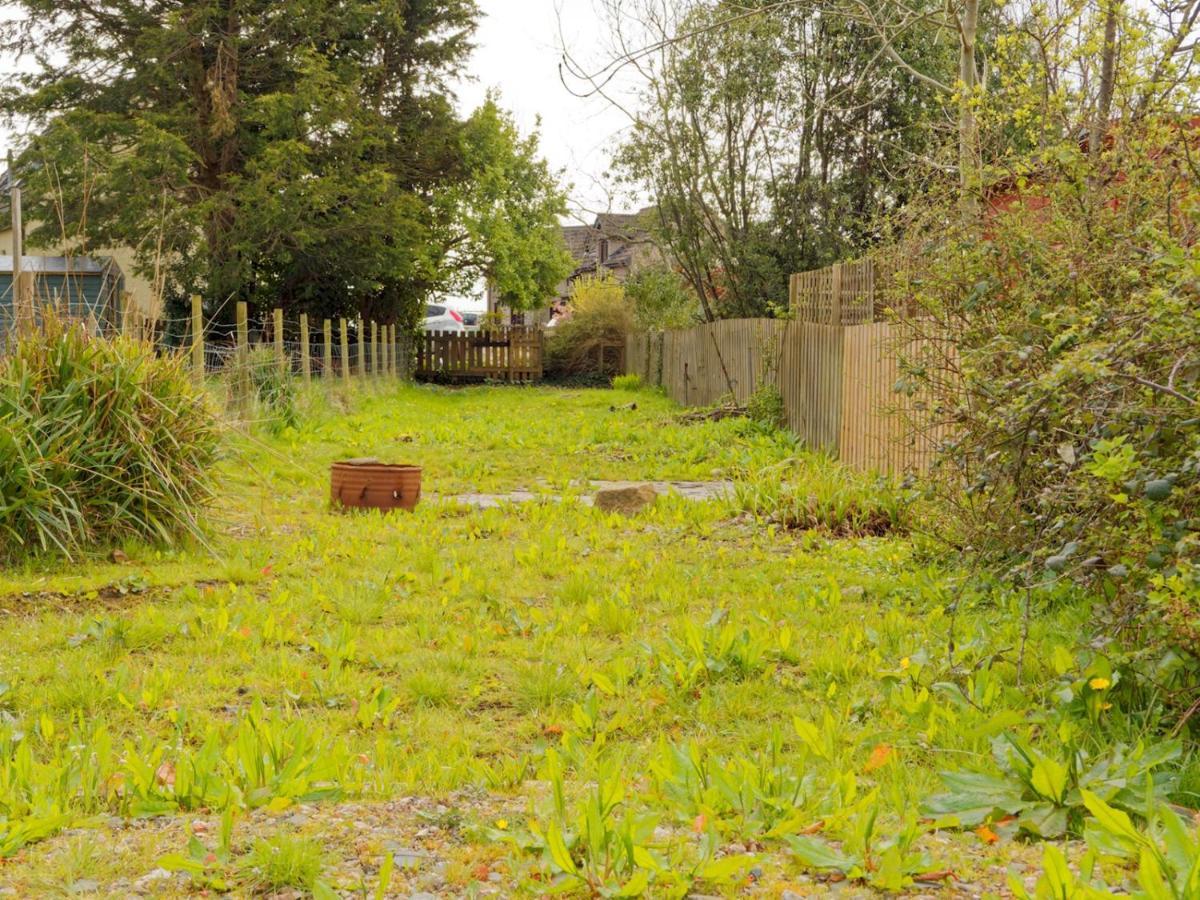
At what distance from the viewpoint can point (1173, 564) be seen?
11.4ft

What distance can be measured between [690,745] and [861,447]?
23.1 feet

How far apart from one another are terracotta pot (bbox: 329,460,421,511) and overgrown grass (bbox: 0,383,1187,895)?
0.49 metres

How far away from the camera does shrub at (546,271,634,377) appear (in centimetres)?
3419

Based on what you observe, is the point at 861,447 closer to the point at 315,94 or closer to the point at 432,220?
the point at 315,94

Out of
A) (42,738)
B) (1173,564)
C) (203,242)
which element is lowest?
(42,738)

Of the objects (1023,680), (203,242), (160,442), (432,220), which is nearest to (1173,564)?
(1023,680)

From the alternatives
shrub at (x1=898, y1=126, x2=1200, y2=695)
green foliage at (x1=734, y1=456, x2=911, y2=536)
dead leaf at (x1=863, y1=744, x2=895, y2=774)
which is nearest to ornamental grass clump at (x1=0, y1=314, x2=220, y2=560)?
green foliage at (x1=734, y1=456, x2=911, y2=536)

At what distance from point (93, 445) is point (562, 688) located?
381 cm

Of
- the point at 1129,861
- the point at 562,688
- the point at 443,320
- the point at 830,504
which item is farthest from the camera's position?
the point at 443,320

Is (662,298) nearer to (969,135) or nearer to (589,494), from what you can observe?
(589,494)

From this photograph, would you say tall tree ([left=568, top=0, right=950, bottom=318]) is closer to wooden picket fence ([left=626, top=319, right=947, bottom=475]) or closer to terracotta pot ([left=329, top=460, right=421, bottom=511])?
wooden picket fence ([left=626, top=319, right=947, bottom=475])

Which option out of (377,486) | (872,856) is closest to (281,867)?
(872,856)

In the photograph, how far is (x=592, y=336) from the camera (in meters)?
34.5

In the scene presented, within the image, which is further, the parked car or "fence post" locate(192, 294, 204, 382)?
the parked car
